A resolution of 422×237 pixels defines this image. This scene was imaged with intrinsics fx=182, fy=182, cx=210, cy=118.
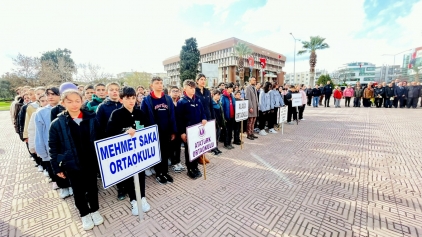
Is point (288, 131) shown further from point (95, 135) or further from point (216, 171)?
point (95, 135)

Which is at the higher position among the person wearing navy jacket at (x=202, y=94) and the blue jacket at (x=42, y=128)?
the person wearing navy jacket at (x=202, y=94)

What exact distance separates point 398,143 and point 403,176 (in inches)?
124

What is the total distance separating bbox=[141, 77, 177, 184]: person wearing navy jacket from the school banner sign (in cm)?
94

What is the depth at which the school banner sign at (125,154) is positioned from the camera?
213 cm

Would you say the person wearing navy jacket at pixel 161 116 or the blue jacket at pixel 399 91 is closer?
the person wearing navy jacket at pixel 161 116

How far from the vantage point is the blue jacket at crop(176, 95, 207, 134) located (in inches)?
160

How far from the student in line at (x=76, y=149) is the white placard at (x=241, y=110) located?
409cm

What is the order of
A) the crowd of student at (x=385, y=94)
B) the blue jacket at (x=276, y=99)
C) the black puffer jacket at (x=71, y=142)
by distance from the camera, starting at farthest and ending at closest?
the crowd of student at (x=385, y=94)
the blue jacket at (x=276, y=99)
the black puffer jacket at (x=71, y=142)

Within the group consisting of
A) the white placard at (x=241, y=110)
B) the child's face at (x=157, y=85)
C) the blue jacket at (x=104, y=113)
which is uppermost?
the child's face at (x=157, y=85)

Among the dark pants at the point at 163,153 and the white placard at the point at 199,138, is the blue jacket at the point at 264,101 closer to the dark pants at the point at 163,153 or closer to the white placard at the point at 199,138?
the white placard at the point at 199,138

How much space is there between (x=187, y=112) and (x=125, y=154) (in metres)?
1.91

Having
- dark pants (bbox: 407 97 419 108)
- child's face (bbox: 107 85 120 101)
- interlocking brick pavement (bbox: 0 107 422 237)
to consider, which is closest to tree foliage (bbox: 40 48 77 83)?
interlocking brick pavement (bbox: 0 107 422 237)

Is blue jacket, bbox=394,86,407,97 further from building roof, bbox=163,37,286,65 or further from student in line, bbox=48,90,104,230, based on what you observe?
building roof, bbox=163,37,286,65

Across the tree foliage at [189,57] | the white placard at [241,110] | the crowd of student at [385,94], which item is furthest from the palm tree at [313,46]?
the white placard at [241,110]
